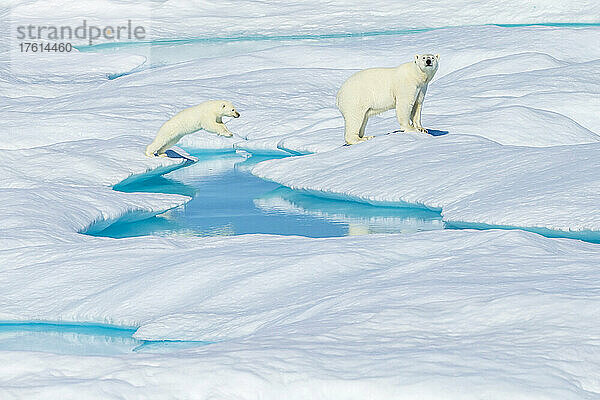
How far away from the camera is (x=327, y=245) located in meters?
5.54

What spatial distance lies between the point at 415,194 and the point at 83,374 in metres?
4.81

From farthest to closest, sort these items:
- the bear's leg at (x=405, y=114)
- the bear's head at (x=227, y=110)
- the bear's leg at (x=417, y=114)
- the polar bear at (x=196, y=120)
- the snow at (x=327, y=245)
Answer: the bear's head at (x=227, y=110)
the polar bear at (x=196, y=120)
the bear's leg at (x=417, y=114)
the bear's leg at (x=405, y=114)
the snow at (x=327, y=245)

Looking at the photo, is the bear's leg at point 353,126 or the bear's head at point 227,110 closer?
the bear's leg at point 353,126

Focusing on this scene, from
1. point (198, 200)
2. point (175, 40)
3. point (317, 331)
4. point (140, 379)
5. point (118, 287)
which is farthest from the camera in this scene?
point (175, 40)

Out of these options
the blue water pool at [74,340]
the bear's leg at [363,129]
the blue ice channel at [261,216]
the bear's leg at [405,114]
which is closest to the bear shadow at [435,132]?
the bear's leg at [405,114]

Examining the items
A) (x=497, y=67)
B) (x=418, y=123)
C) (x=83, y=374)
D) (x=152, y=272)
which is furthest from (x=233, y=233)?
(x=497, y=67)

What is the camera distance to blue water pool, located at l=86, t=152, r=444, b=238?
7496 millimetres

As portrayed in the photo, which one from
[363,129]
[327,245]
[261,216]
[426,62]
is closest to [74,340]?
[327,245]

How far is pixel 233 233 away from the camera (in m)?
7.37

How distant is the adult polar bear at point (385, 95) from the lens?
9.09 meters

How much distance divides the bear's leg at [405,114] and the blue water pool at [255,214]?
52.1 inches

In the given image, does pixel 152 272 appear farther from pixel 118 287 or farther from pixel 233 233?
pixel 233 233

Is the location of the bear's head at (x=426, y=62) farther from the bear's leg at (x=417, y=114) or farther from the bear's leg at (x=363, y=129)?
the bear's leg at (x=363, y=129)

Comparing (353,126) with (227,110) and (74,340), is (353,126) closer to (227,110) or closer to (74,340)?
(227,110)
